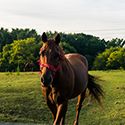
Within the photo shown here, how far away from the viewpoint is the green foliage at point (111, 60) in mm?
70250

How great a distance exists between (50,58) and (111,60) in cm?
6833

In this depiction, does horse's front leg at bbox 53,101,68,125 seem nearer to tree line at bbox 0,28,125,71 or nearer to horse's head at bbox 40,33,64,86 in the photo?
horse's head at bbox 40,33,64,86

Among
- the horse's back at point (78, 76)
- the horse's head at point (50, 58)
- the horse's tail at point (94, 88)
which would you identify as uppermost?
the horse's head at point (50, 58)

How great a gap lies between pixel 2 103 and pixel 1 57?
6269cm

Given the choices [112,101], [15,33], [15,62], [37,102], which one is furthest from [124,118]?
[15,33]

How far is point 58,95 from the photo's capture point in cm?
595

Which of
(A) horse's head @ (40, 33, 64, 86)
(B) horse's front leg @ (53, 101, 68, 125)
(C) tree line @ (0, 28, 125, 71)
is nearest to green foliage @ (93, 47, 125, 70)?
Result: (C) tree line @ (0, 28, 125, 71)

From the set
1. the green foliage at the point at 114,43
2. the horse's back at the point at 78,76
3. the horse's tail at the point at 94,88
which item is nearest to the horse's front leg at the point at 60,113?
the horse's back at the point at 78,76

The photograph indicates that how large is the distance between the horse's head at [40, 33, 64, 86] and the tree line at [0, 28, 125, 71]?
152 ft

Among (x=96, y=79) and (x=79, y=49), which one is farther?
(x=79, y=49)

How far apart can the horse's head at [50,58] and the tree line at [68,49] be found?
46238mm

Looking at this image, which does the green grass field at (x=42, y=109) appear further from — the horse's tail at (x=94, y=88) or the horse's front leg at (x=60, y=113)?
the horse's front leg at (x=60, y=113)

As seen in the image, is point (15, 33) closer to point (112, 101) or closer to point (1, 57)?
point (1, 57)

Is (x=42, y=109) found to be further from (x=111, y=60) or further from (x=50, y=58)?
(x=111, y=60)
